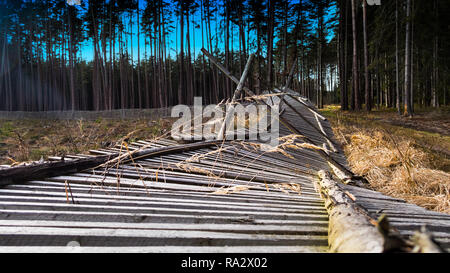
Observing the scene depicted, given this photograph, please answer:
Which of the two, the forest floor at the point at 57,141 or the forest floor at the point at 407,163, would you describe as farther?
the forest floor at the point at 57,141

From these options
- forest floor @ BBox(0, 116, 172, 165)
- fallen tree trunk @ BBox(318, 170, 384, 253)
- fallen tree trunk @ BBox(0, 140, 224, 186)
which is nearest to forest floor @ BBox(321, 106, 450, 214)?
fallen tree trunk @ BBox(318, 170, 384, 253)

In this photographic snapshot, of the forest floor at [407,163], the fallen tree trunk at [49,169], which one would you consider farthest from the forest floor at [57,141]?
the forest floor at [407,163]

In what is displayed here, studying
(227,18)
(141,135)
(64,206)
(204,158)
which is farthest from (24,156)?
(227,18)

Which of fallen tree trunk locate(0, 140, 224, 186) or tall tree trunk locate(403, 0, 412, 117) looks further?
tall tree trunk locate(403, 0, 412, 117)

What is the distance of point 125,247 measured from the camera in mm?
788

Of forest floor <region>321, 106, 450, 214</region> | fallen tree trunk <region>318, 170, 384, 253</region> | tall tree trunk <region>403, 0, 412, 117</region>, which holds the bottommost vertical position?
forest floor <region>321, 106, 450, 214</region>

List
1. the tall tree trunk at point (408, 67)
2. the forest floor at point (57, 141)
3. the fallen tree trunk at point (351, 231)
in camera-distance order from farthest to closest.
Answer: the tall tree trunk at point (408, 67) → the forest floor at point (57, 141) → the fallen tree trunk at point (351, 231)

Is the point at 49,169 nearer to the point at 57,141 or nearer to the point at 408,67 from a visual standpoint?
the point at 57,141

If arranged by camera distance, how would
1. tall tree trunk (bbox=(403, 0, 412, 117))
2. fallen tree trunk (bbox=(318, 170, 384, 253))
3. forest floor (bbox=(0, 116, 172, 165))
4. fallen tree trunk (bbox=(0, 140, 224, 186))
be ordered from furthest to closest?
tall tree trunk (bbox=(403, 0, 412, 117)), forest floor (bbox=(0, 116, 172, 165)), fallen tree trunk (bbox=(0, 140, 224, 186)), fallen tree trunk (bbox=(318, 170, 384, 253))

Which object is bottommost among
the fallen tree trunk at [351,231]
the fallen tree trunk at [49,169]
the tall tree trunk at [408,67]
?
the fallen tree trunk at [351,231]

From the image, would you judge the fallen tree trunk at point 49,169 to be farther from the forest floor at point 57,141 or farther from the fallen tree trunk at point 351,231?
the forest floor at point 57,141

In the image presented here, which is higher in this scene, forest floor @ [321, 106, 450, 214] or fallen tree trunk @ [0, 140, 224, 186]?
fallen tree trunk @ [0, 140, 224, 186]

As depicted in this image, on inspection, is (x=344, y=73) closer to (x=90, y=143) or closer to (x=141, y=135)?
(x=141, y=135)

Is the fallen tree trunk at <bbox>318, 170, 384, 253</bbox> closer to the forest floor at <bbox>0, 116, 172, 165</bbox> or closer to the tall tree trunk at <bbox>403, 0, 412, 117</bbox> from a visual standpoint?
the forest floor at <bbox>0, 116, 172, 165</bbox>
